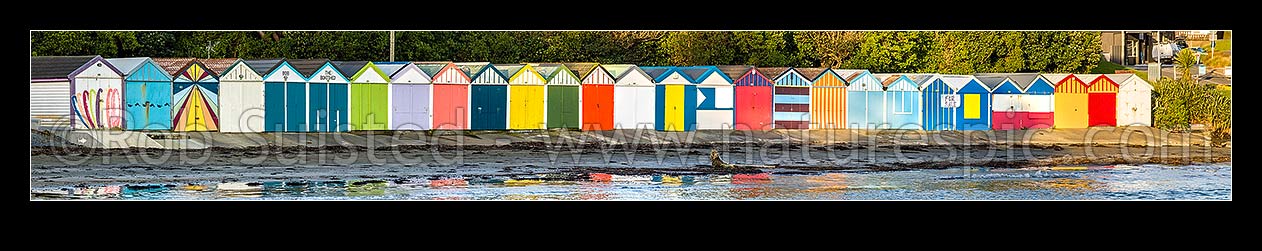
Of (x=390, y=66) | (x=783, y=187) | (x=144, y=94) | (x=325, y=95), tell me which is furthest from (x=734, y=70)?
(x=144, y=94)

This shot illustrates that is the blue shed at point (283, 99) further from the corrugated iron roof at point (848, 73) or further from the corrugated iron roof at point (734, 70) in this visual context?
the corrugated iron roof at point (848, 73)

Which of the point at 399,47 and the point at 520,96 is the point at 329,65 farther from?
the point at 520,96

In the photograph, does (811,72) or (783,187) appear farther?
(811,72)

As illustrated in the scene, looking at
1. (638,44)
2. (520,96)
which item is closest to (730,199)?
(638,44)

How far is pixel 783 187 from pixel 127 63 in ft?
22.8

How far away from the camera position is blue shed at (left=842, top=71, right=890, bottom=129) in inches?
704

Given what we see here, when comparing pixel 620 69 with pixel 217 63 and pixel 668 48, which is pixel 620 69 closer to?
pixel 668 48

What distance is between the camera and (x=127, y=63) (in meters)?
16.7

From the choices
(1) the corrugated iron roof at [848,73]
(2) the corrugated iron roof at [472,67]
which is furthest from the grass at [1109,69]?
(2) the corrugated iron roof at [472,67]

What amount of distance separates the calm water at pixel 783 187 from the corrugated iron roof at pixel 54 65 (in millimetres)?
1157

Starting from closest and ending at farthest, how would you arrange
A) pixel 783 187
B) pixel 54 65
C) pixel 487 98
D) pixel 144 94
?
pixel 54 65 → pixel 783 187 → pixel 144 94 → pixel 487 98

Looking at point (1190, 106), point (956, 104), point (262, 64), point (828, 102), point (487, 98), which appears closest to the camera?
point (262, 64)

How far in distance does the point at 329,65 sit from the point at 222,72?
3.74 feet

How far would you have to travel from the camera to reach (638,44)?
16.9m
